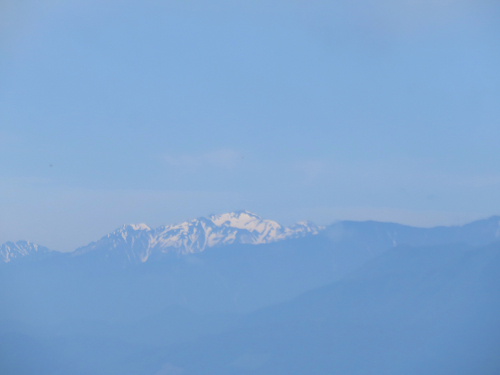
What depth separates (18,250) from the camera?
77.1ft

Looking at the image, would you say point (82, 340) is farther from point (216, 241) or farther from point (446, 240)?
point (446, 240)

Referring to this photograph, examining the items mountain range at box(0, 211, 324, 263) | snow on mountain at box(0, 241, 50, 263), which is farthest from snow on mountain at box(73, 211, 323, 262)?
snow on mountain at box(0, 241, 50, 263)

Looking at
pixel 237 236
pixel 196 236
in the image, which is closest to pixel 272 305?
pixel 237 236

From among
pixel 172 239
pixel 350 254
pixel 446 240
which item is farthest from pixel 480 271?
pixel 172 239

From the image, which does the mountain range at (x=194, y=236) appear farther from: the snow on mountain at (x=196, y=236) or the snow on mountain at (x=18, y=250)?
the snow on mountain at (x=18, y=250)

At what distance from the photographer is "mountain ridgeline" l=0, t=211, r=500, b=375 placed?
2167 cm

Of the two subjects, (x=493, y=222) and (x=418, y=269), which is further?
(x=418, y=269)

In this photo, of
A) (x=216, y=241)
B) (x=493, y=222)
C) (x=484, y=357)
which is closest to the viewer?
(x=484, y=357)

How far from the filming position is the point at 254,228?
2841 cm

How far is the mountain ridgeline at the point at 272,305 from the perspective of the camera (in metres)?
21.7

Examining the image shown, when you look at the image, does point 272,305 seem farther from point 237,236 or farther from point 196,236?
point 196,236

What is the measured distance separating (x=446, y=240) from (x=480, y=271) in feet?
7.47

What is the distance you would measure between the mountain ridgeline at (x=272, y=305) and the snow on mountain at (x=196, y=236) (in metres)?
0.14

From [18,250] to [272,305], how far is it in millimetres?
14552
